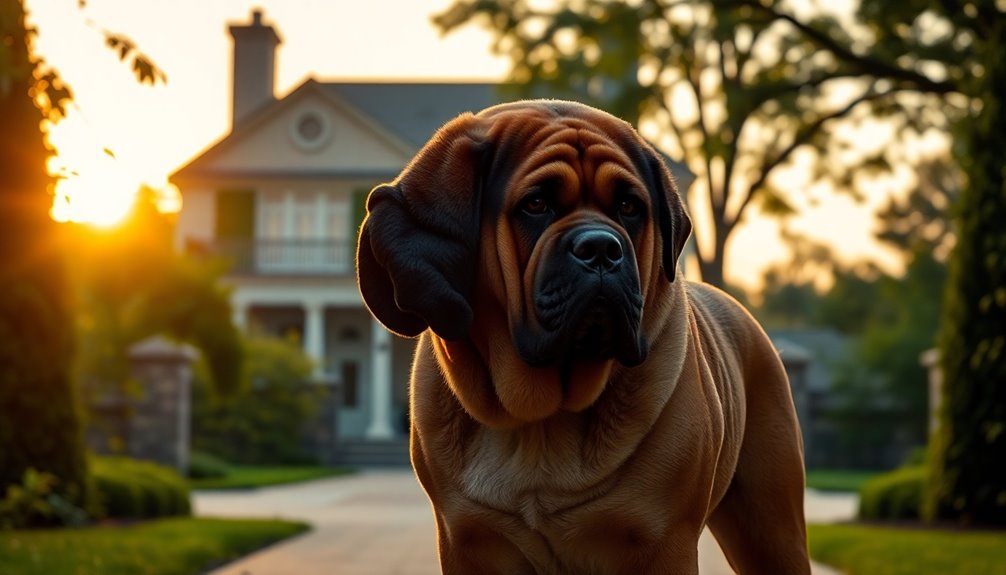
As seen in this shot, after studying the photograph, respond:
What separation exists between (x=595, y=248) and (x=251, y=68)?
43.0 m

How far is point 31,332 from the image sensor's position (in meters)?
11.4

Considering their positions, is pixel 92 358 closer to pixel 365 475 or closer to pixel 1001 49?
pixel 365 475

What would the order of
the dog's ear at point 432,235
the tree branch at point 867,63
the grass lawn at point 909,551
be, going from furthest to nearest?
the tree branch at point 867,63, the grass lawn at point 909,551, the dog's ear at point 432,235

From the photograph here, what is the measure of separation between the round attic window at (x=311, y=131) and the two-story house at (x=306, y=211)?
0.13 feet

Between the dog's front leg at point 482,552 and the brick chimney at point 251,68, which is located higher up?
the brick chimney at point 251,68

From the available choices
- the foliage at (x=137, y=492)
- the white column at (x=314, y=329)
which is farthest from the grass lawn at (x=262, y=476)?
the white column at (x=314, y=329)

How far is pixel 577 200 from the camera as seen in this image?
2.97 m

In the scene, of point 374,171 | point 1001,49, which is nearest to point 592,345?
point 1001,49

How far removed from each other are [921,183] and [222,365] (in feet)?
138

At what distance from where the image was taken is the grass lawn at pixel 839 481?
24.1 meters

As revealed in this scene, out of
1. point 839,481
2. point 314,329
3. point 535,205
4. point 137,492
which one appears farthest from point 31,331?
point 314,329

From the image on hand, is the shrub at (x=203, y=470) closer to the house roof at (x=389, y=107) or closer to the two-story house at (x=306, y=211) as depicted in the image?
the two-story house at (x=306, y=211)

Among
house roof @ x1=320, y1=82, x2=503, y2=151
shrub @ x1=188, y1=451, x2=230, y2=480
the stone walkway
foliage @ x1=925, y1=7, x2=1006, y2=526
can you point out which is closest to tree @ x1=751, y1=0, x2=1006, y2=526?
foliage @ x1=925, y1=7, x2=1006, y2=526

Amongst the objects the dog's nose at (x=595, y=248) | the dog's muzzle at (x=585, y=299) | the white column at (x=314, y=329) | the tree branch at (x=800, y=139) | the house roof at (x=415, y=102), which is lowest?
the white column at (x=314, y=329)
